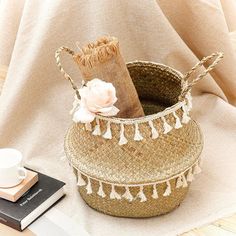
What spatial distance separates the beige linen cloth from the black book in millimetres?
51

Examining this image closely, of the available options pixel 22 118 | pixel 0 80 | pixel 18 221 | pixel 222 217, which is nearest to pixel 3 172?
pixel 18 221

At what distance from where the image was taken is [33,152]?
1.32 m

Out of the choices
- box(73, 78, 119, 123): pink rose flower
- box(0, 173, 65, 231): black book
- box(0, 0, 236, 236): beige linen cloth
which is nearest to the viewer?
box(73, 78, 119, 123): pink rose flower

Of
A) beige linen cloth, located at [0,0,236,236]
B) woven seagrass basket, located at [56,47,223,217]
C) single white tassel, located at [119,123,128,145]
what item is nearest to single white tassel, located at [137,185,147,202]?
woven seagrass basket, located at [56,47,223,217]

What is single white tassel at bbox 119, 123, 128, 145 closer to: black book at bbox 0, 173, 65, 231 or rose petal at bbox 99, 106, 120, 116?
rose petal at bbox 99, 106, 120, 116

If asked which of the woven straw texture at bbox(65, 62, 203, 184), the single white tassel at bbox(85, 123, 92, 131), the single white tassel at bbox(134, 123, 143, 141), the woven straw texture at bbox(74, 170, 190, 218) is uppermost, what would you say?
the single white tassel at bbox(85, 123, 92, 131)

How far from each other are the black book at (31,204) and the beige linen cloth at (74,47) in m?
0.05

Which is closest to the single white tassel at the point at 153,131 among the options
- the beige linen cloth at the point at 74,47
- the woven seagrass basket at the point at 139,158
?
the woven seagrass basket at the point at 139,158

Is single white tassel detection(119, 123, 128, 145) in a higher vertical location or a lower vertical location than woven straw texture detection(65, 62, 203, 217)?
higher

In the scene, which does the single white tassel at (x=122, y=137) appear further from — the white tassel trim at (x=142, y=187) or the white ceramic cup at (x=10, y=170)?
the white ceramic cup at (x=10, y=170)

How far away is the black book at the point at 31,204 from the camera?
3.59ft

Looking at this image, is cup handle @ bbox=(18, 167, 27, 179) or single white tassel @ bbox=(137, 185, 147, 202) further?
cup handle @ bbox=(18, 167, 27, 179)

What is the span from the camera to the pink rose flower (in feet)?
3.21

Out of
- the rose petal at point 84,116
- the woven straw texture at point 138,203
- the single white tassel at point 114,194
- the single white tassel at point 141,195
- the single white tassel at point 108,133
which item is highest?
the rose petal at point 84,116
